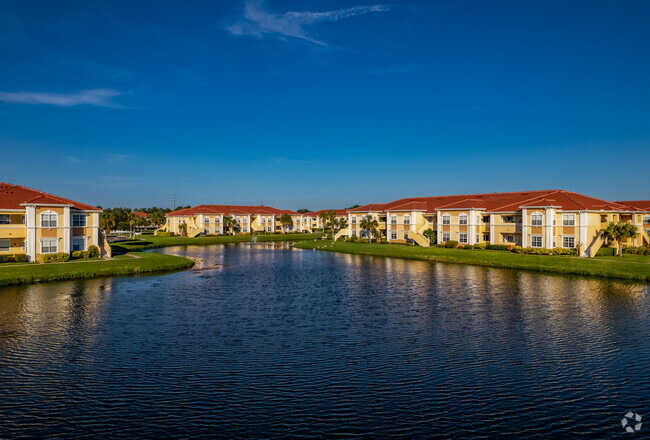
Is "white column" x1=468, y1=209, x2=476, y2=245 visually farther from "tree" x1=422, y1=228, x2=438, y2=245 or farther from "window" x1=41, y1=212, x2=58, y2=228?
"window" x1=41, y1=212, x2=58, y2=228

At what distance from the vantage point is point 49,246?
50.2 meters

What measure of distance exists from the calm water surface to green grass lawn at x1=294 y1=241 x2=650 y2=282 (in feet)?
30.2

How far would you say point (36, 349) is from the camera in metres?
20.9

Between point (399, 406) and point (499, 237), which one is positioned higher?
point (499, 237)

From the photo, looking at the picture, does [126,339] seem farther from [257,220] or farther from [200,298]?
[257,220]

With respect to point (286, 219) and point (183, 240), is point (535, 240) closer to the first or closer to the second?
point (183, 240)

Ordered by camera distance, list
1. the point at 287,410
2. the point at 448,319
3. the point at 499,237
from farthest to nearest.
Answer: the point at 499,237
the point at 448,319
the point at 287,410

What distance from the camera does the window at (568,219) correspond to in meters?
61.6

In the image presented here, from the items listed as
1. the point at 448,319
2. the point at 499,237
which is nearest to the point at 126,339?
the point at 448,319

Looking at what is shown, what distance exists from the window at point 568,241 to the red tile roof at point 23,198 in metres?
65.1

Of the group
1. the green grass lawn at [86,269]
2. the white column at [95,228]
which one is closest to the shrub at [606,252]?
the green grass lawn at [86,269]

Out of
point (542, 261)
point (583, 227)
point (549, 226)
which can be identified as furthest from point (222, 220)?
point (583, 227)

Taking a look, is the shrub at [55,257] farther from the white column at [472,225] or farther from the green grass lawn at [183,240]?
the white column at [472,225]

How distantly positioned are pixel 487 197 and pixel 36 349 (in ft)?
273
